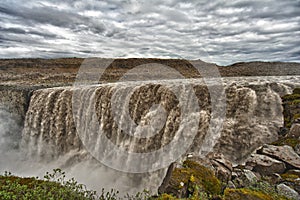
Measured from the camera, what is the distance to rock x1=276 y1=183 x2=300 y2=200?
14.1 feet

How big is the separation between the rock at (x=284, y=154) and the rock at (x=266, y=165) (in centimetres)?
23

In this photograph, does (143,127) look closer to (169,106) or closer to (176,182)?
(169,106)

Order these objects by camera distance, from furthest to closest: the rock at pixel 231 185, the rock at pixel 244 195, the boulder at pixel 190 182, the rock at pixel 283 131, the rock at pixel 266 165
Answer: the rock at pixel 283 131, the rock at pixel 266 165, the rock at pixel 231 185, the boulder at pixel 190 182, the rock at pixel 244 195

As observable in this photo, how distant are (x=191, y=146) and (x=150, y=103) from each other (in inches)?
153

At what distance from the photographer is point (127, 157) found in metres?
12.6

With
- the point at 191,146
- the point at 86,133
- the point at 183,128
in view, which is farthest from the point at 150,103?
the point at 86,133

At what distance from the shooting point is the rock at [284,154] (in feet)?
19.0

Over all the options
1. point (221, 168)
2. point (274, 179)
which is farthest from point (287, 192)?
point (221, 168)

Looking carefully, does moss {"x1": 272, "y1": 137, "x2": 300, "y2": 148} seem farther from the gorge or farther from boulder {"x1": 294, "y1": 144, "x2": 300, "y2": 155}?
the gorge

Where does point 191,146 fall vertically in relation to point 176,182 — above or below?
below

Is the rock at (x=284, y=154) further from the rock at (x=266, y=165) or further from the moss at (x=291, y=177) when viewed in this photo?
the moss at (x=291, y=177)

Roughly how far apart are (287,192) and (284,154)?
1.93m

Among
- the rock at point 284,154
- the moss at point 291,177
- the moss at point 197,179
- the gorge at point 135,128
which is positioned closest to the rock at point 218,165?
the moss at point 197,179

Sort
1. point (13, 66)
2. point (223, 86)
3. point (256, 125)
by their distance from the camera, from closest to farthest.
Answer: point (256, 125)
point (223, 86)
point (13, 66)
